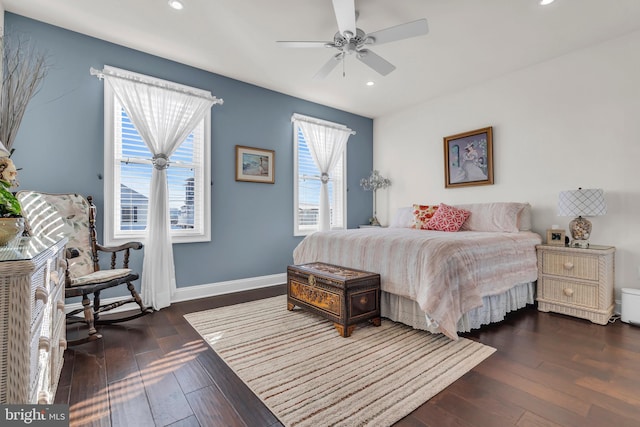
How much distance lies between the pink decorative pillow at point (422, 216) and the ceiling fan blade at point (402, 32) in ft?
7.37

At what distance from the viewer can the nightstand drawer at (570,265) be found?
2725 millimetres

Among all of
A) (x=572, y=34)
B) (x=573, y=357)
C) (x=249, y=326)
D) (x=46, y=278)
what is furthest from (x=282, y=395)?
(x=572, y=34)

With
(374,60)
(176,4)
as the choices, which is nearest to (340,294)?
(374,60)

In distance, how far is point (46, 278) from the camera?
127cm

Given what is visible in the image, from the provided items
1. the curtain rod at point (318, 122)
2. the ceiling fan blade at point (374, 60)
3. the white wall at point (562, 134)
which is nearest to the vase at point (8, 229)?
the ceiling fan blade at point (374, 60)

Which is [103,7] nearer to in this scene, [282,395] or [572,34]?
[282,395]

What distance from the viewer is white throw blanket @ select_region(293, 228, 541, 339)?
7.17ft

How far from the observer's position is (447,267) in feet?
7.28

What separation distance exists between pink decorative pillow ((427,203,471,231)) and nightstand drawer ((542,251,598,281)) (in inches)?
36.1

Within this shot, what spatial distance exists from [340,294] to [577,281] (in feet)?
7.62

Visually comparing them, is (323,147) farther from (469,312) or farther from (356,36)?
(469,312)

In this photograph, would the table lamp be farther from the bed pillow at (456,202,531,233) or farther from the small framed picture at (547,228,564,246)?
the bed pillow at (456,202,531,233)

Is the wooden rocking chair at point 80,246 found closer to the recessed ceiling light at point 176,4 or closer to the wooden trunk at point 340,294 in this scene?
the wooden trunk at point 340,294

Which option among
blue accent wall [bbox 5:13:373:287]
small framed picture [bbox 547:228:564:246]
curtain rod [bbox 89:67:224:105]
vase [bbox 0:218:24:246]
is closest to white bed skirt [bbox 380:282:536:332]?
small framed picture [bbox 547:228:564:246]
